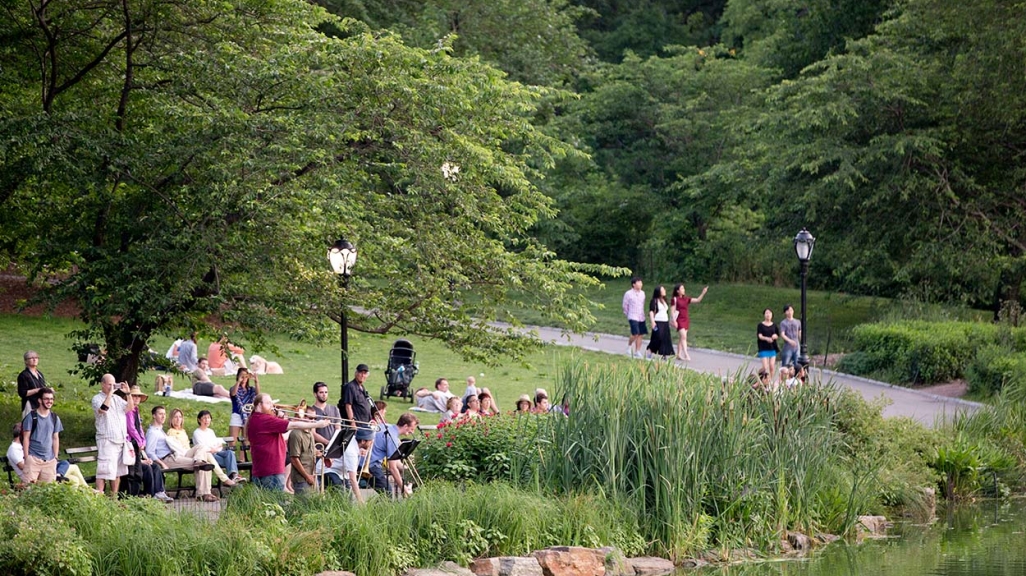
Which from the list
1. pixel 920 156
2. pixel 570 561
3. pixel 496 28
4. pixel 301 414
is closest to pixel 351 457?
pixel 301 414

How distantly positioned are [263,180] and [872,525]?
8.67 meters

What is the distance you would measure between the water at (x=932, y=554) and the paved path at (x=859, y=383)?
2.39m

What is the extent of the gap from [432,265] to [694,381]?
4226 millimetres

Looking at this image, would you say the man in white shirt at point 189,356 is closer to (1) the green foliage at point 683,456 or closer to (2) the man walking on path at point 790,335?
(2) the man walking on path at point 790,335

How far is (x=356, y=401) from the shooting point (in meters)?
15.9

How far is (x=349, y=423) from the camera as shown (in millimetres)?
15492

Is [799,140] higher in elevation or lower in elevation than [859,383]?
higher

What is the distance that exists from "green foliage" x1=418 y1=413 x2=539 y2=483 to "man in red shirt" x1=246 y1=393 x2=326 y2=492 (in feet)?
6.80

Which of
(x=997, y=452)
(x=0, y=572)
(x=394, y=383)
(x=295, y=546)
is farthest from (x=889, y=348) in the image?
(x=0, y=572)

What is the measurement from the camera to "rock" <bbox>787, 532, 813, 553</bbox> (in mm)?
14594

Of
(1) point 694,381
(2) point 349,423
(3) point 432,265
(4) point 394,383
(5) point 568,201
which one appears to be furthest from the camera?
(5) point 568,201

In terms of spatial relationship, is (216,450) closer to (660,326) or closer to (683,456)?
(683,456)

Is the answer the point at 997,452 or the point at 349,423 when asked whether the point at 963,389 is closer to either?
the point at 997,452

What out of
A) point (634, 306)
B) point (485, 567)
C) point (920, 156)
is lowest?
point (485, 567)
